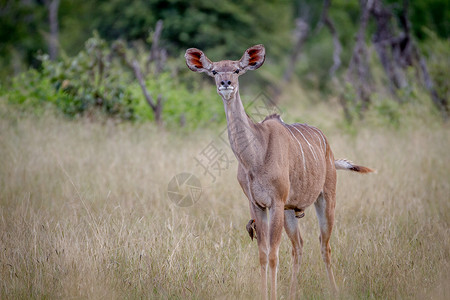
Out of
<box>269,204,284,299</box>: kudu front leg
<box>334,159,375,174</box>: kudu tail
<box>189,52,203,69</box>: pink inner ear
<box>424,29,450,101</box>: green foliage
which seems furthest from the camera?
<box>424,29,450,101</box>: green foliage

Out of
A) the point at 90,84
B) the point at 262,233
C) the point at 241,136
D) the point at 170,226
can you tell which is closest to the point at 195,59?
the point at 241,136

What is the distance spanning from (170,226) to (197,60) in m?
1.44

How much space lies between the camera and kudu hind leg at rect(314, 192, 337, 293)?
4527mm

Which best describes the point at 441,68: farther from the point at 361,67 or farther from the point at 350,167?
the point at 350,167

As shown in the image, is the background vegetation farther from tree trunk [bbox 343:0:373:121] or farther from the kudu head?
the kudu head

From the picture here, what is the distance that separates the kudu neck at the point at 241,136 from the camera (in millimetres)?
4023

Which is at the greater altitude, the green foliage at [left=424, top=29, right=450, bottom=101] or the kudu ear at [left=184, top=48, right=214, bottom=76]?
the green foliage at [left=424, top=29, right=450, bottom=101]

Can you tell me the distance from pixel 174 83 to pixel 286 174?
806 centimetres

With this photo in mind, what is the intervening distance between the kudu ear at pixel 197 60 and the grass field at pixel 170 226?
136cm

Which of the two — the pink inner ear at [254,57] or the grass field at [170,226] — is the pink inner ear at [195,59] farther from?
the grass field at [170,226]

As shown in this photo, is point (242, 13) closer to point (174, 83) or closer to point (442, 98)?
point (174, 83)

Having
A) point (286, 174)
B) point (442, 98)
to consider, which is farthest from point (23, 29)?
point (286, 174)

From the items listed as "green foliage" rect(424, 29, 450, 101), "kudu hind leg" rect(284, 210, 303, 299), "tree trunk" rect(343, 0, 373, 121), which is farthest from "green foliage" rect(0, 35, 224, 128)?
"kudu hind leg" rect(284, 210, 303, 299)

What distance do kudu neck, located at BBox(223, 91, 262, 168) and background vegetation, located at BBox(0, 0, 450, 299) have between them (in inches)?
35.2
